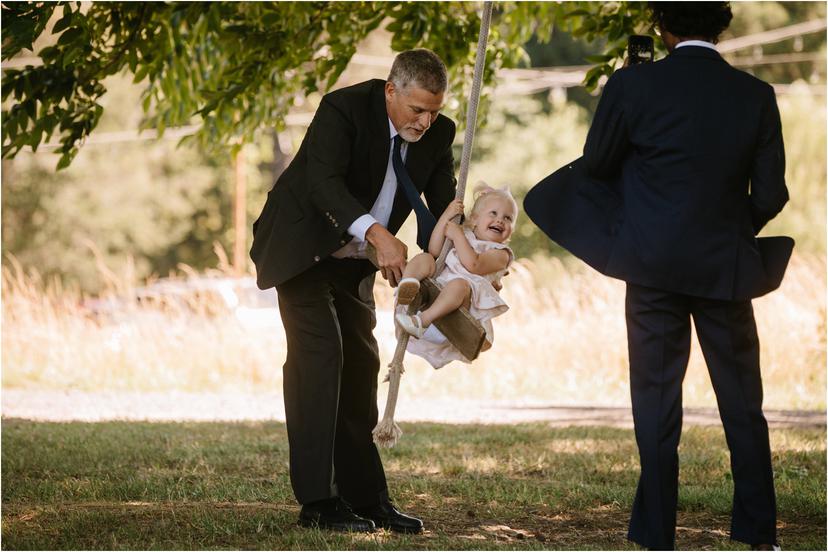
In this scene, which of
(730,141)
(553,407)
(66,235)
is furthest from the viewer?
(66,235)

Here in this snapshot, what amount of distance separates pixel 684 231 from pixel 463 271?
1.16 m

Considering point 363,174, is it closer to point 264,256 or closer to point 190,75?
point 264,256

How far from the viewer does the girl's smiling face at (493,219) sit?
5.30 metres

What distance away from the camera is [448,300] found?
5133 millimetres

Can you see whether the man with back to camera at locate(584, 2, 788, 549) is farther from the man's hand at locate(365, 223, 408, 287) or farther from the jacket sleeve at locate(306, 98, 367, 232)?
the jacket sleeve at locate(306, 98, 367, 232)

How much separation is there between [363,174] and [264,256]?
57cm

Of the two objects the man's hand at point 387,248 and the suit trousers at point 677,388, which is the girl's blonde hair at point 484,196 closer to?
the man's hand at point 387,248

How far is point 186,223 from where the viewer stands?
3809 cm

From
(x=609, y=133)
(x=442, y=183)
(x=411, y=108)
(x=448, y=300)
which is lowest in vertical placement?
(x=448, y=300)

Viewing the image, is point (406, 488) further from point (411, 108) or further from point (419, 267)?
point (411, 108)

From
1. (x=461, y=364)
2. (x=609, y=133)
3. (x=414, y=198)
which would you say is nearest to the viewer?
(x=609, y=133)

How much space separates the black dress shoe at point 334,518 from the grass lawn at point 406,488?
9cm

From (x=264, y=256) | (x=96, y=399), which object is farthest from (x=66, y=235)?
(x=264, y=256)

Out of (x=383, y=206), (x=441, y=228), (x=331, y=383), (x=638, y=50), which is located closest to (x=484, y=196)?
(x=441, y=228)
